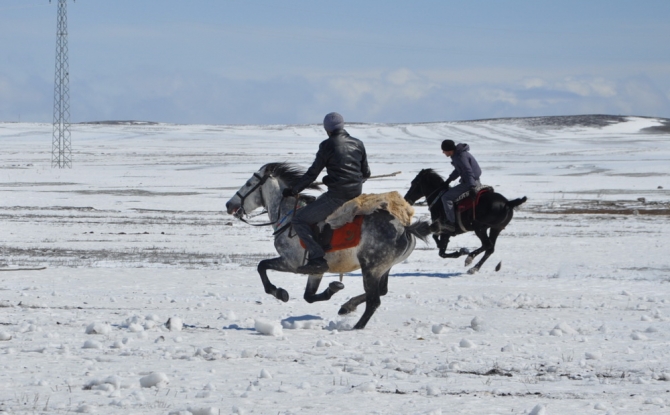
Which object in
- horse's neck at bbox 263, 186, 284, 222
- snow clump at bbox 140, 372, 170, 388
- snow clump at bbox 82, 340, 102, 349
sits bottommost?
snow clump at bbox 82, 340, 102, 349

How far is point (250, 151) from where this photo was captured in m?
83.1

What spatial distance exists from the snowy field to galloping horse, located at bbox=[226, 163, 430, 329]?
1.22 feet

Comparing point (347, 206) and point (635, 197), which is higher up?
point (347, 206)

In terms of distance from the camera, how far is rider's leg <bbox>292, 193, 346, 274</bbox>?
1022 cm

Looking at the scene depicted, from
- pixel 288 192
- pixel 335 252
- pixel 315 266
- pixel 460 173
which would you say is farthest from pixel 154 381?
pixel 460 173

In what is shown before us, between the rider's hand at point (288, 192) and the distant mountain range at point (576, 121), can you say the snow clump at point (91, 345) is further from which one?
the distant mountain range at point (576, 121)

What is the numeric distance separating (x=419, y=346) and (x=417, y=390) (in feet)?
6.57

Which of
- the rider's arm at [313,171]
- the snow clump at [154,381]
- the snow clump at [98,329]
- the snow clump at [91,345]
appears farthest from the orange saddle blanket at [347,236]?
the snow clump at [154,381]

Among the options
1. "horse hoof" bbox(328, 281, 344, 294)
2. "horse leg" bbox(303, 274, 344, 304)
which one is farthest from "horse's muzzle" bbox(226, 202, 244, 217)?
"horse hoof" bbox(328, 281, 344, 294)

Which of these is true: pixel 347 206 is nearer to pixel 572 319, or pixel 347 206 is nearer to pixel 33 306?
pixel 572 319

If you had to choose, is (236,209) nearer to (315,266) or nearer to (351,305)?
(315,266)

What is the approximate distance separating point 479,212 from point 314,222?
687 centimetres

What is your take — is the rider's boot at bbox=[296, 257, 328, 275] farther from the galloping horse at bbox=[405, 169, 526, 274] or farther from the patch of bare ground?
the patch of bare ground

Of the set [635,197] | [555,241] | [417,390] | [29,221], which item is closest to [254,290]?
[417,390]
